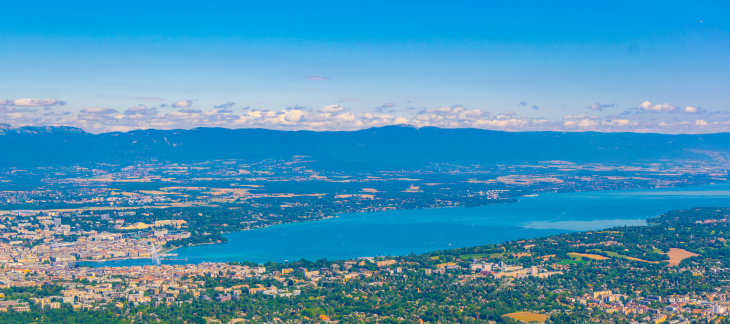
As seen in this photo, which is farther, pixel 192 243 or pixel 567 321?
pixel 192 243

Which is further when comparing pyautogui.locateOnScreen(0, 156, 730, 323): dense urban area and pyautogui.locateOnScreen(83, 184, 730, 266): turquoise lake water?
pyautogui.locateOnScreen(83, 184, 730, 266): turquoise lake water

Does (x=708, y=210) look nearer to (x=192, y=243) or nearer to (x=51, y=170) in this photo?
(x=192, y=243)

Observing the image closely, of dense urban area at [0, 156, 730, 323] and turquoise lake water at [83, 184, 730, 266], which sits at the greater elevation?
dense urban area at [0, 156, 730, 323]

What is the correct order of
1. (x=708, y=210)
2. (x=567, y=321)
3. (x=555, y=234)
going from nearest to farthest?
(x=567, y=321) < (x=555, y=234) < (x=708, y=210)

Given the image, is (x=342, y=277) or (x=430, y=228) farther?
(x=430, y=228)

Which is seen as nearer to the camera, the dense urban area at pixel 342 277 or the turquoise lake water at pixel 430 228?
the dense urban area at pixel 342 277

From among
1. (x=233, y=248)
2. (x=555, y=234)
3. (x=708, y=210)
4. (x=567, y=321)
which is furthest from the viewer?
(x=708, y=210)

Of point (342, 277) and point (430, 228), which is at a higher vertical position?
point (342, 277)

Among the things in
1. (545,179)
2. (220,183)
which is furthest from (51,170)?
(545,179)
